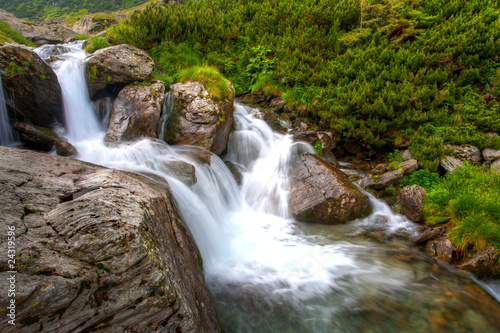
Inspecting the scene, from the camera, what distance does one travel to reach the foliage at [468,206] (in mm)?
4602

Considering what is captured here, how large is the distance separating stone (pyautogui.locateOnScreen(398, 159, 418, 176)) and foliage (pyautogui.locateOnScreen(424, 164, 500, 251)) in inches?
31.3

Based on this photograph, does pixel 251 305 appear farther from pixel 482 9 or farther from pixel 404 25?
pixel 482 9

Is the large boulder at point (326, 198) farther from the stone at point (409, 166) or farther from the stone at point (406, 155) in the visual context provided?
the stone at point (406, 155)

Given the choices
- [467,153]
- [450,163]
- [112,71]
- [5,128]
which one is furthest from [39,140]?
[467,153]

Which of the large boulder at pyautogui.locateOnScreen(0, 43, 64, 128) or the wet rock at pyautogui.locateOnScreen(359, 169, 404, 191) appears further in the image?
the wet rock at pyautogui.locateOnScreen(359, 169, 404, 191)

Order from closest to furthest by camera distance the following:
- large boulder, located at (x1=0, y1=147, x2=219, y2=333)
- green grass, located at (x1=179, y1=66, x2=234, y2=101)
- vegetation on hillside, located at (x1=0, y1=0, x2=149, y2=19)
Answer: large boulder, located at (x1=0, y1=147, x2=219, y2=333) < green grass, located at (x1=179, y1=66, x2=234, y2=101) < vegetation on hillside, located at (x1=0, y1=0, x2=149, y2=19)

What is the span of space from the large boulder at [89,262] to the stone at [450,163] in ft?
25.0

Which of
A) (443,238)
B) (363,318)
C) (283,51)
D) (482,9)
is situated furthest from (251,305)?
(482,9)

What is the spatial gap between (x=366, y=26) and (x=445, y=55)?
13.9 feet

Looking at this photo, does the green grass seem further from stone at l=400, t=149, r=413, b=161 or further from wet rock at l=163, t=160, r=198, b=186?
stone at l=400, t=149, r=413, b=161

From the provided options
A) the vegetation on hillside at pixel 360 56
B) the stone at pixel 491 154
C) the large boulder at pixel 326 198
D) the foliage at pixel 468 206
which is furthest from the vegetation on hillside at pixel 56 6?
the stone at pixel 491 154

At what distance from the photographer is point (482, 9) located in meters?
9.65

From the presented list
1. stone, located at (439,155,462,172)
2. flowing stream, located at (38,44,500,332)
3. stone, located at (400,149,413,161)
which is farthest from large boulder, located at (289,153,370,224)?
stone, located at (439,155,462,172)

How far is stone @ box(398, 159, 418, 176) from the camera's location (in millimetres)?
7117
